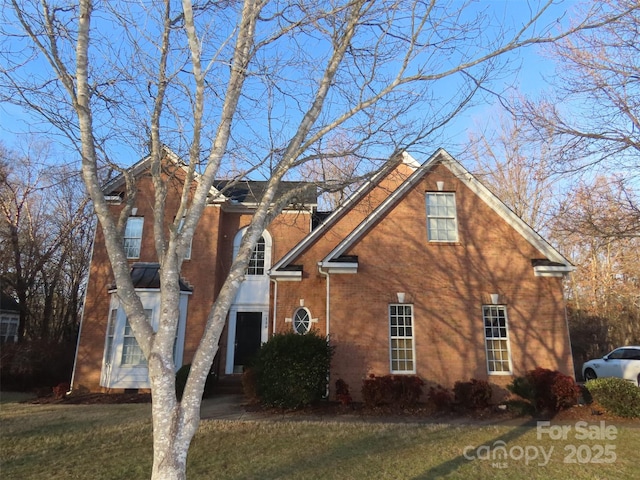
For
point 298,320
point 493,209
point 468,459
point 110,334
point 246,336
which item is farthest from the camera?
point 246,336

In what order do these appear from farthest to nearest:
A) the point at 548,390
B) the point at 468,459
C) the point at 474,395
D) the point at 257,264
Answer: the point at 257,264 < the point at 474,395 < the point at 548,390 < the point at 468,459

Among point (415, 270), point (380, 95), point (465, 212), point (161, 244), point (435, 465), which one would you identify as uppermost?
point (465, 212)

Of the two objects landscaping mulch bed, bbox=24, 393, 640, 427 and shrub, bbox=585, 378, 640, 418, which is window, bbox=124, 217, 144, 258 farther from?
shrub, bbox=585, 378, 640, 418

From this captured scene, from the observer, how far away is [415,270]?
12.7 m

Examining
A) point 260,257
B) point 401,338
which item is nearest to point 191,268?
point 260,257

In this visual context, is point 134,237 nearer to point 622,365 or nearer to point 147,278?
→ point 147,278

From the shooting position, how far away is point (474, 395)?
436 inches

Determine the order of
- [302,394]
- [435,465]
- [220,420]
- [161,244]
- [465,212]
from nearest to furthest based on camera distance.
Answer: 1. [161,244]
2. [435,465]
3. [220,420]
4. [302,394]
5. [465,212]

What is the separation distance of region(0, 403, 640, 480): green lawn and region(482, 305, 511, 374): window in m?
2.82

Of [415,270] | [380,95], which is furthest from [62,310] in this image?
[380,95]

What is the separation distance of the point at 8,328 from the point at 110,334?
509 inches

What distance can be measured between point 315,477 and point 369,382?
17.8 feet

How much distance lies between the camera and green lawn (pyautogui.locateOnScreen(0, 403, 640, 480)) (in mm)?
6109

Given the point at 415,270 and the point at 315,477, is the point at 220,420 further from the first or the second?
the point at 415,270
